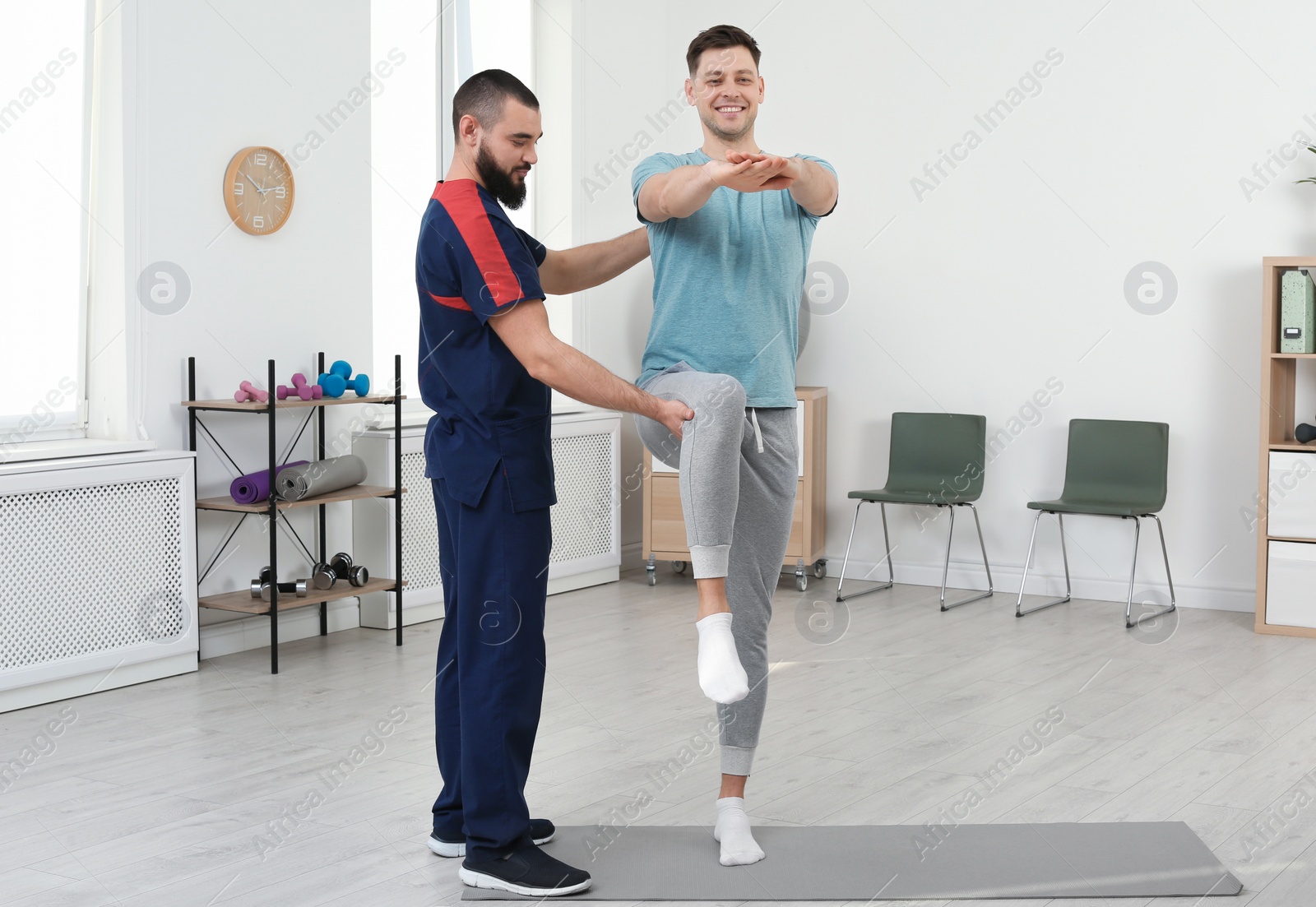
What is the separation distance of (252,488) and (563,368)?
2.20 meters

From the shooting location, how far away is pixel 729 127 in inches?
90.7

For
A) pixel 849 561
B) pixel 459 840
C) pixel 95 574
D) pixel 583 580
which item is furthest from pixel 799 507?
pixel 459 840

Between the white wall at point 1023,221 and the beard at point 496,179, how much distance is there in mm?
3585

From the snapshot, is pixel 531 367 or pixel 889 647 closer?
pixel 531 367

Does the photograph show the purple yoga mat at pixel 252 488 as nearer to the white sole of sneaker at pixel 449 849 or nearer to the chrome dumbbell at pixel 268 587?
the chrome dumbbell at pixel 268 587

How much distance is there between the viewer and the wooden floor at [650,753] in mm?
2500

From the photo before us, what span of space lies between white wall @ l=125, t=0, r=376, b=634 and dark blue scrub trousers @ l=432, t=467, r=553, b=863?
2.20 metres

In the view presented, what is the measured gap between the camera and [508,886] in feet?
7.48

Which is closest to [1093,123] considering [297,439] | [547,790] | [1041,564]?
[1041,564]

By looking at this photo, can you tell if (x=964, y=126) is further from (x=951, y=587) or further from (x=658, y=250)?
(x=658, y=250)

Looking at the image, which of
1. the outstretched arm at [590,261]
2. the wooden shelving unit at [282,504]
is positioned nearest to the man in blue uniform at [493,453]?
the outstretched arm at [590,261]

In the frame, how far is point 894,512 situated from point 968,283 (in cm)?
108

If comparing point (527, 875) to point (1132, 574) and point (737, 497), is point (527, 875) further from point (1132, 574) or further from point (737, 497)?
point (1132, 574)

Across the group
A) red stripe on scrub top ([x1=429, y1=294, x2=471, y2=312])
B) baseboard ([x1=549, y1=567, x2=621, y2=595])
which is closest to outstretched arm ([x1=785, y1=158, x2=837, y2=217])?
red stripe on scrub top ([x1=429, y1=294, x2=471, y2=312])
